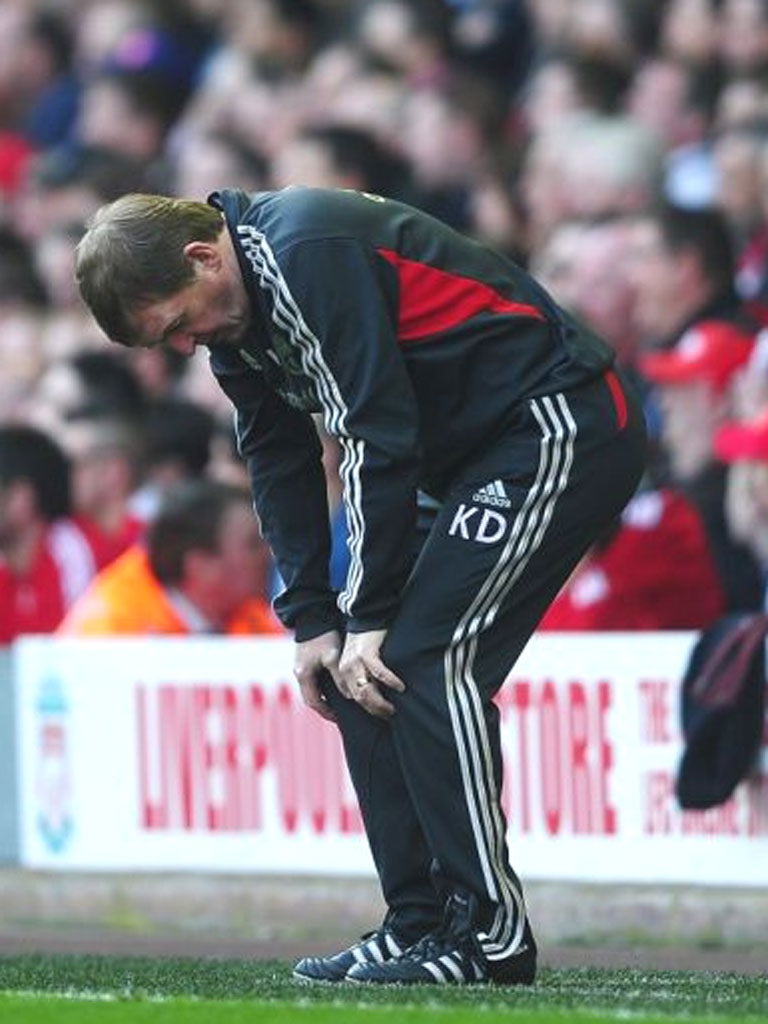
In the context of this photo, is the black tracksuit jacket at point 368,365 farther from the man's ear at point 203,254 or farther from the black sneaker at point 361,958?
the black sneaker at point 361,958

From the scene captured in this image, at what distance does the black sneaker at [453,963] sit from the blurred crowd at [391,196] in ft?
7.02

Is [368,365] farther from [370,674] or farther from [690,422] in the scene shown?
[690,422]

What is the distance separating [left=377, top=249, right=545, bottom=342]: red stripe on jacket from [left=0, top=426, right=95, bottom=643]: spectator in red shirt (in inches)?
205

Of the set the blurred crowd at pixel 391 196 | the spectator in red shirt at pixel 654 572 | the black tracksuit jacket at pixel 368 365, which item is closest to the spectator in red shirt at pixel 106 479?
the blurred crowd at pixel 391 196

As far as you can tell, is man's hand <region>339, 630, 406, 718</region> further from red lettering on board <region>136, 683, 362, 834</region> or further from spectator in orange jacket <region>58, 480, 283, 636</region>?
spectator in orange jacket <region>58, 480, 283, 636</region>

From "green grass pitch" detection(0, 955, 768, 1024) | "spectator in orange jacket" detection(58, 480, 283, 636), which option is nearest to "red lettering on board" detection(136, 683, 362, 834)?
"spectator in orange jacket" detection(58, 480, 283, 636)

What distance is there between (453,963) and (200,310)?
1.50m

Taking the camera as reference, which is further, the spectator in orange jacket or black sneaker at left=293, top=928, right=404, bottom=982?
the spectator in orange jacket

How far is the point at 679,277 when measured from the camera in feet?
34.4

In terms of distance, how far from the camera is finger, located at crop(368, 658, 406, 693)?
6.35m

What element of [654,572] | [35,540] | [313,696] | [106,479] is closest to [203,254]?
[313,696]

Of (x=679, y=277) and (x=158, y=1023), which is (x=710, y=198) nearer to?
(x=679, y=277)

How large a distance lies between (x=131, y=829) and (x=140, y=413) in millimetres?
2309

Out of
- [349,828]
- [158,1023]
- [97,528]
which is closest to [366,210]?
[158,1023]
